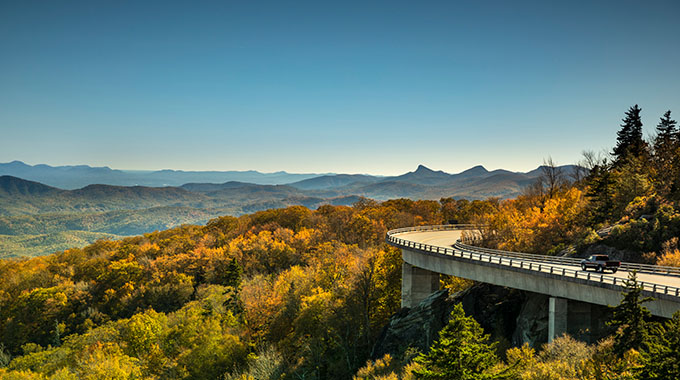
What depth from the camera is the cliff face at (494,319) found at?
94.9 feet

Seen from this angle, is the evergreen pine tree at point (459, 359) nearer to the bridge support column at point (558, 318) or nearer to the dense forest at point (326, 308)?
the dense forest at point (326, 308)

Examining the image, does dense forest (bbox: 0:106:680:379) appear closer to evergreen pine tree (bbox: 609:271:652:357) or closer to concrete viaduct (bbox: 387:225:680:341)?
evergreen pine tree (bbox: 609:271:652:357)

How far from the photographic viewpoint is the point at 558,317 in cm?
2878

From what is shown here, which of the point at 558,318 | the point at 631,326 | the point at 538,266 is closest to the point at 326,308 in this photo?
the point at 538,266

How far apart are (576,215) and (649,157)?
16.9m

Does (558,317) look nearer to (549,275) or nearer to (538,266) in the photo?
(549,275)

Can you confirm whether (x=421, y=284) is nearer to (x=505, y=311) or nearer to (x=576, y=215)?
(x=505, y=311)

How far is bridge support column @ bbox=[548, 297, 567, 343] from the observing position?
2859cm

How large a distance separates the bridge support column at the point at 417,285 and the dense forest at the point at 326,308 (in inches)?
136

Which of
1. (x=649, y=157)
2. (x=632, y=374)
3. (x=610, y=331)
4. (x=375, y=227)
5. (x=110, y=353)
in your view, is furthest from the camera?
(x=375, y=227)

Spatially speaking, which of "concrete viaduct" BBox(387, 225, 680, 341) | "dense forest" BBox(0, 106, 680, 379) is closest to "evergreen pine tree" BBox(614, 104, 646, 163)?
"dense forest" BBox(0, 106, 680, 379)

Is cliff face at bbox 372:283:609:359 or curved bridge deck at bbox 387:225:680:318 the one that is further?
cliff face at bbox 372:283:609:359

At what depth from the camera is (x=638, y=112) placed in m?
66.7

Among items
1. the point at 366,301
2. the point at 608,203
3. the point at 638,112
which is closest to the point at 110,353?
the point at 366,301
